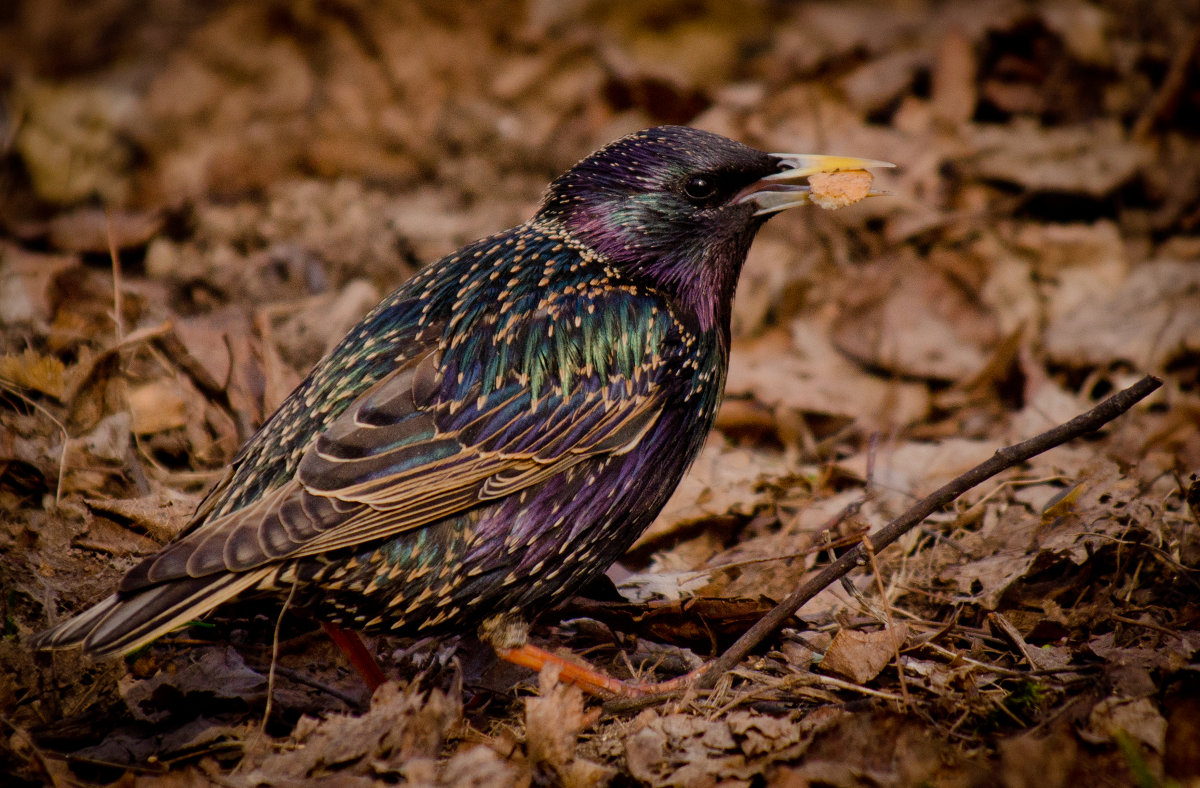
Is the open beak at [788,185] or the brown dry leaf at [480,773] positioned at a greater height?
the open beak at [788,185]

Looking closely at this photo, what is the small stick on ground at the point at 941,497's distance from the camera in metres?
2.38

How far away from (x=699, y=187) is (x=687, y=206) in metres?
0.07

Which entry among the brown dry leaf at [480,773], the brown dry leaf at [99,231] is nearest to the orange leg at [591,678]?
the brown dry leaf at [480,773]

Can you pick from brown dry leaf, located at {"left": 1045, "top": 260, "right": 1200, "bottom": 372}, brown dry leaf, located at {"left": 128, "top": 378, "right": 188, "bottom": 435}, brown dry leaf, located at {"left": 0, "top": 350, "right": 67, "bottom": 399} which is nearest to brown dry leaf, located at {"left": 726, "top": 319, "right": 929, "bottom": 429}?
brown dry leaf, located at {"left": 1045, "top": 260, "right": 1200, "bottom": 372}

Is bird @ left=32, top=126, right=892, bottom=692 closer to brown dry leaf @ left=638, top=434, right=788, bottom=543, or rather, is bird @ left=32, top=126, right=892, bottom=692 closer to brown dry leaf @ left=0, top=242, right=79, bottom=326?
brown dry leaf @ left=638, top=434, right=788, bottom=543

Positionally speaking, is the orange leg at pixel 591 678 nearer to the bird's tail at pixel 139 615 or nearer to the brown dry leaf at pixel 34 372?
the bird's tail at pixel 139 615

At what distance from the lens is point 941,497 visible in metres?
2.59

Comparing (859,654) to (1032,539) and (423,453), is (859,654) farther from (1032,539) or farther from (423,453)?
(423,453)

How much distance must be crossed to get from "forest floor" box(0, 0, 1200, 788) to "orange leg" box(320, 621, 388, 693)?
80 millimetres

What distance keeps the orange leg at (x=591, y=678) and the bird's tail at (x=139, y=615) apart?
0.87m

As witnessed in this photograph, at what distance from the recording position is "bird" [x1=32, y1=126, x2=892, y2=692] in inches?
106

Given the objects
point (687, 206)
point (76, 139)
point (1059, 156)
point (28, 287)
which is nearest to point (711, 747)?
point (687, 206)

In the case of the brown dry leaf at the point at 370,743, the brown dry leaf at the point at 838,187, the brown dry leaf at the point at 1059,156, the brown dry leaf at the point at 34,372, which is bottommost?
the brown dry leaf at the point at 370,743

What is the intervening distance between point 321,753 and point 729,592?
4.60 ft
